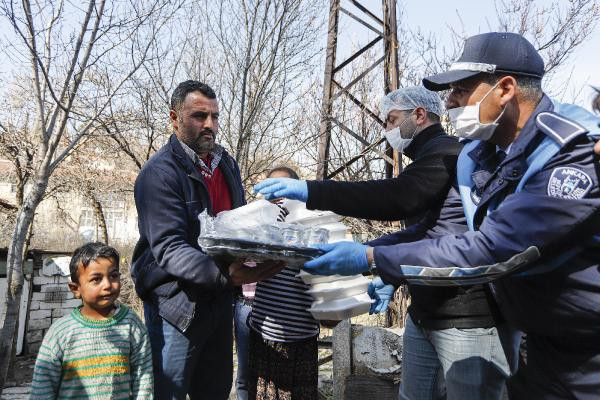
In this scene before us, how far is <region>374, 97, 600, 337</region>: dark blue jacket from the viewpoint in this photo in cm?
152

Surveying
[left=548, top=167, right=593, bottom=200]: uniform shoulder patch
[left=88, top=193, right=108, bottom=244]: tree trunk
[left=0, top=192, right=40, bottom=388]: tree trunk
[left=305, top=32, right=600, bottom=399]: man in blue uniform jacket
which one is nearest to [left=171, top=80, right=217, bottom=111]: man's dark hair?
[left=305, top=32, right=600, bottom=399]: man in blue uniform jacket

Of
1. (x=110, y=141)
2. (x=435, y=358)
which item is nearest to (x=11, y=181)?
(x=110, y=141)

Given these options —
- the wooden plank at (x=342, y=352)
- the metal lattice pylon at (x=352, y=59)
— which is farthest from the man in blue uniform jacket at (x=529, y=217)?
the metal lattice pylon at (x=352, y=59)

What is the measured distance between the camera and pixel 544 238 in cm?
154

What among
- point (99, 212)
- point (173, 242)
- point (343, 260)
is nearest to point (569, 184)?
point (343, 260)

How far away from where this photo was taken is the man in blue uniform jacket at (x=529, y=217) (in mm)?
1543

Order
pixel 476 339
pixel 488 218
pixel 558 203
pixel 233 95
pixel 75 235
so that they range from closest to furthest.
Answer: pixel 558 203 → pixel 488 218 → pixel 476 339 → pixel 233 95 → pixel 75 235

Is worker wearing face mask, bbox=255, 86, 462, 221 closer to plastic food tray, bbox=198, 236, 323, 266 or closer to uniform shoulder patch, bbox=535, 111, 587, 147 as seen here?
plastic food tray, bbox=198, 236, 323, 266

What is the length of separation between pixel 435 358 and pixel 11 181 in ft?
40.1

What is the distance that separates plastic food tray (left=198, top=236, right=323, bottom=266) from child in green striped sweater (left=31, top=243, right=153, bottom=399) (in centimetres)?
85

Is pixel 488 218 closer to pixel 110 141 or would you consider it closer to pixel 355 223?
pixel 355 223

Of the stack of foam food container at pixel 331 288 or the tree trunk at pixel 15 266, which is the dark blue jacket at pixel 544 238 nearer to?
the stack of foam food container at pixel 331 288

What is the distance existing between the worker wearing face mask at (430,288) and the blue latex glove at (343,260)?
479 millimetres

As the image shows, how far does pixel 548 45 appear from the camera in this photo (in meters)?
9.27
